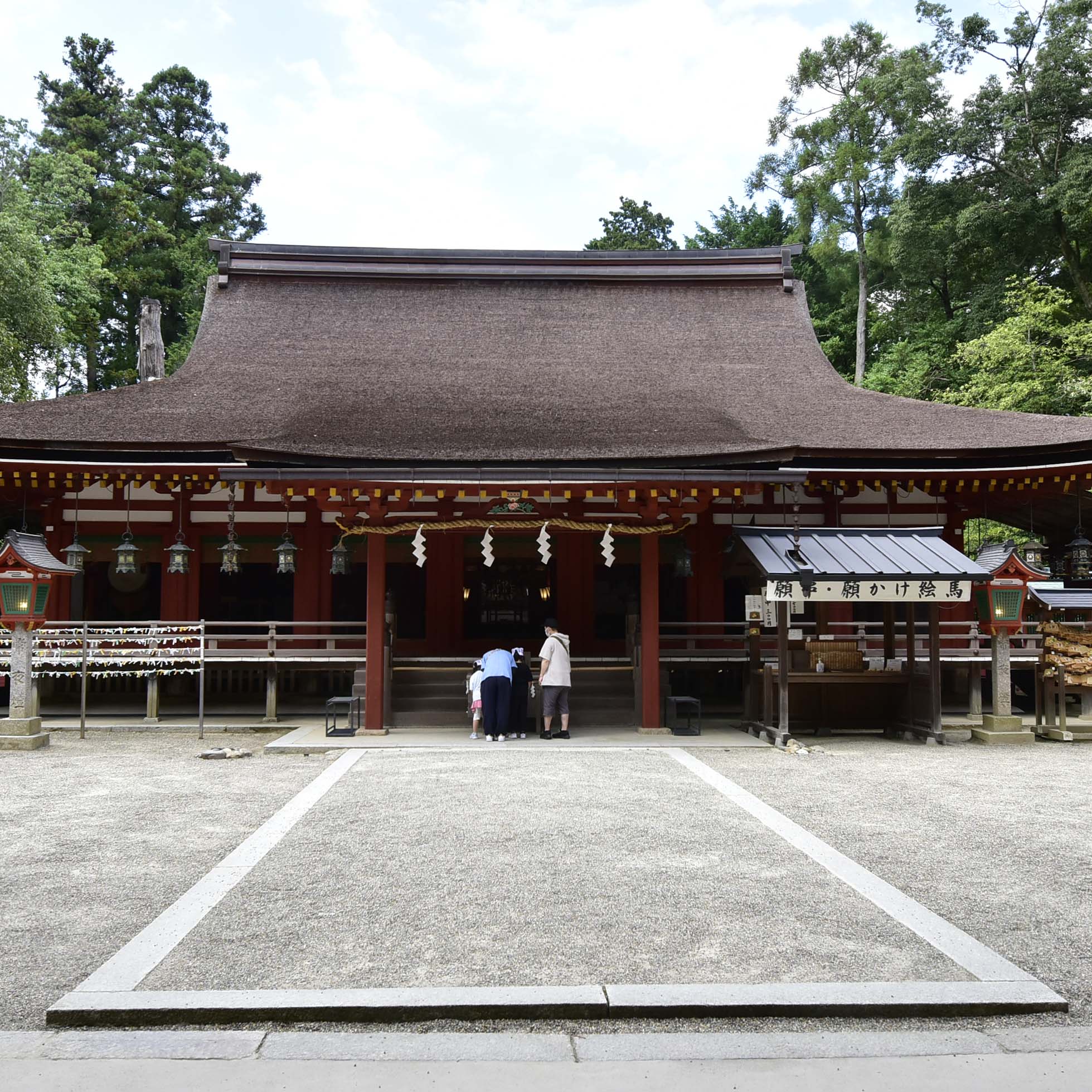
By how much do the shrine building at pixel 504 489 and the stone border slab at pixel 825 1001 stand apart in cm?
734

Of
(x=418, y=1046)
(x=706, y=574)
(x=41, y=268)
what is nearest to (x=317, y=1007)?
(x=418, y=1046)

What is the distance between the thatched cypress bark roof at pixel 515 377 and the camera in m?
13.0

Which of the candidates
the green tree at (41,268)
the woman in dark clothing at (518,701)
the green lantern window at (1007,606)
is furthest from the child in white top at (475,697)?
the green tree at (41,268)

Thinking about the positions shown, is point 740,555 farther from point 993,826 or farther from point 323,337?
point 323,337

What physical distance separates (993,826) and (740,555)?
5.44m

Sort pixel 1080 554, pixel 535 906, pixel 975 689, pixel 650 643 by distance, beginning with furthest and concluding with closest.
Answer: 1. pixel 975 689
2. pixel 1080 554
3. pixel 650 643
4. pixel 535 906

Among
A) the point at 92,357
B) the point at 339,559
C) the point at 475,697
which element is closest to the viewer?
the point at 475,697

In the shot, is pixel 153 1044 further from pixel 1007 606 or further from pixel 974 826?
pixel 1007 606

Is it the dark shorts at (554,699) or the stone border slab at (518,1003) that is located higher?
the dark shorts at (554,699)

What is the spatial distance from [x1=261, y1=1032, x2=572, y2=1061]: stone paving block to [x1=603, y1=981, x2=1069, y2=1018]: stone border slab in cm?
38

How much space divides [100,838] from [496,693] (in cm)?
549

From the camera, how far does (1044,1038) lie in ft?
11.7

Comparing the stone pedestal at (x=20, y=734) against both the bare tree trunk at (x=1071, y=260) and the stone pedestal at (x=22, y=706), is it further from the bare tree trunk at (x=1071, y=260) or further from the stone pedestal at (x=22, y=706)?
the bare tree trunk at (x=1071, y=260)

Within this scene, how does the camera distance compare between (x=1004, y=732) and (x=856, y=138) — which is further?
(x=856, y=138)
